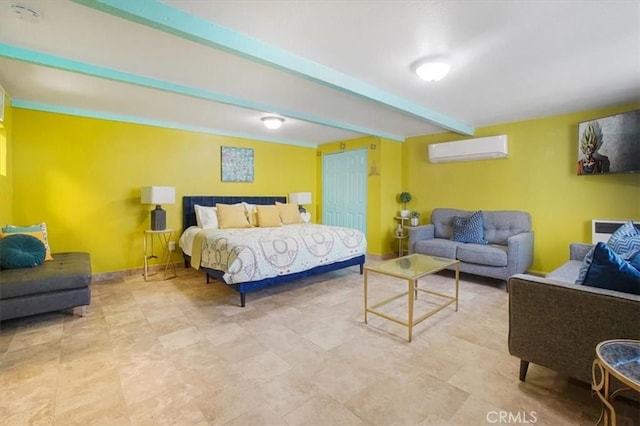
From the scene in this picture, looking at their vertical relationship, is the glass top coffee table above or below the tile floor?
above

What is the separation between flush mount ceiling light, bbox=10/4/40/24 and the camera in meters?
1.77

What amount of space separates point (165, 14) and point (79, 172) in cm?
329

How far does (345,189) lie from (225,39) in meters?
4.44

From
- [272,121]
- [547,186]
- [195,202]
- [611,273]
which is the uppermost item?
[272,121]

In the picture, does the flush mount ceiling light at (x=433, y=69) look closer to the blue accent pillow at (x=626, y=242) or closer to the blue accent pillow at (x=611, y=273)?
the blue accent pillow at (x=611, y=273)

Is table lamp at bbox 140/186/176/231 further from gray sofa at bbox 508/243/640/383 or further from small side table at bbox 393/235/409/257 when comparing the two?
gray sofa at bbox 508/243/640/383

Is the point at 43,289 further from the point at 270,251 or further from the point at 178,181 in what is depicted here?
the point at 178,181

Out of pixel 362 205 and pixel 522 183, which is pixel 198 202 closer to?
pixel 362 205

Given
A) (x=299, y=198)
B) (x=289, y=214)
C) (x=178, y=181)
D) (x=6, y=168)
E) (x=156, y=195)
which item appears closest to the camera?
(x=6, y=168)

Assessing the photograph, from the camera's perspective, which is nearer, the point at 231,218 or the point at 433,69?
the point at 433,69

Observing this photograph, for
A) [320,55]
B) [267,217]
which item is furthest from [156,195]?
[320,55]

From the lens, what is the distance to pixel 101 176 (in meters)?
4.11

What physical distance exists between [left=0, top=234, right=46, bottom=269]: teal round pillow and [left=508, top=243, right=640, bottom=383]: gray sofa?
13.7 ft

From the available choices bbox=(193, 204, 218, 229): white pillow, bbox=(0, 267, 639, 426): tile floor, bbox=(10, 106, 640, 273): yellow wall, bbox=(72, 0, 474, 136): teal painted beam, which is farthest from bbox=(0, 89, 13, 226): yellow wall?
bbox=(72, 0, 474, 136): teal painted beam
